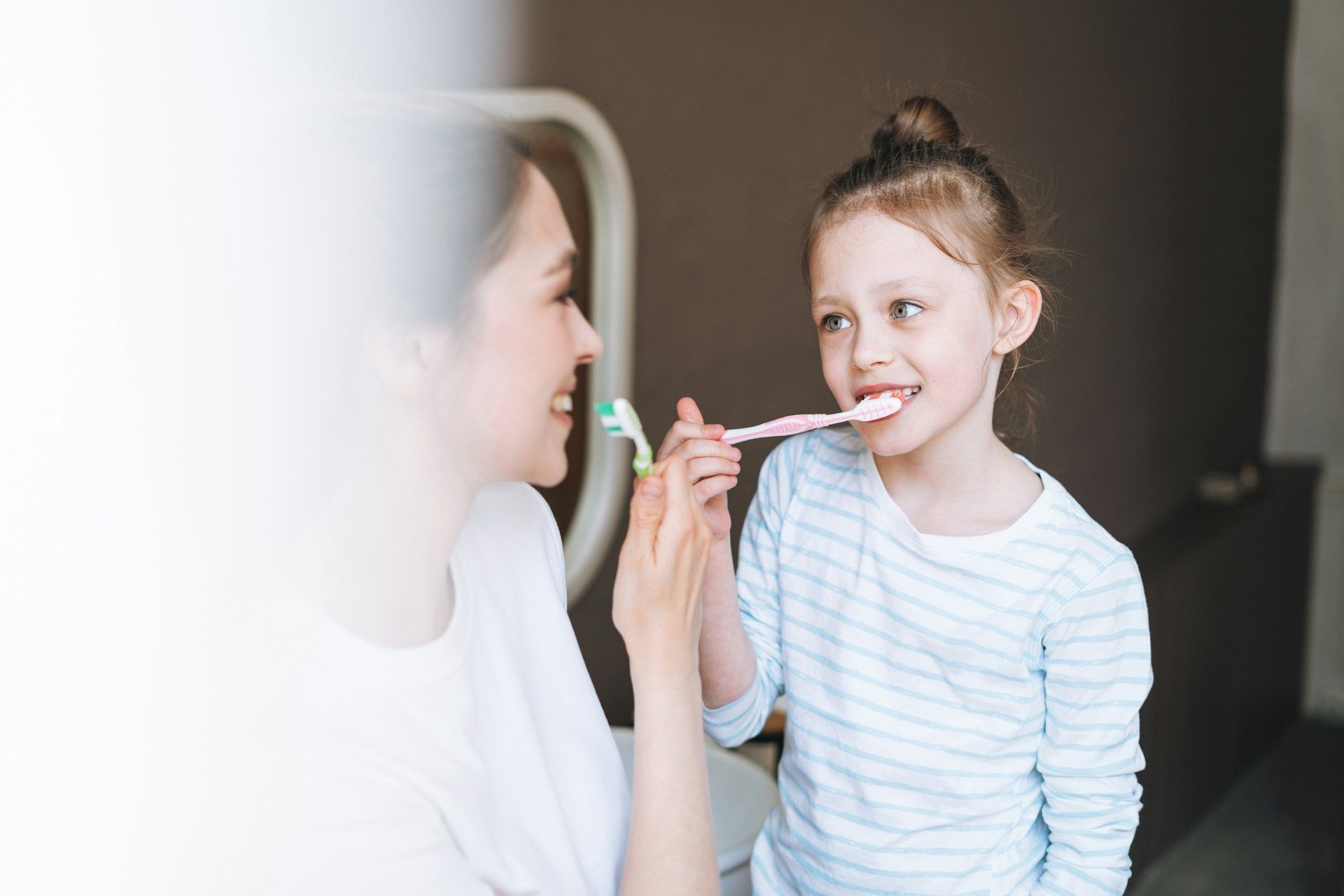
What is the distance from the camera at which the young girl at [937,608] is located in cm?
89

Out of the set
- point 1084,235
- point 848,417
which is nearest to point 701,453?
point 848,417

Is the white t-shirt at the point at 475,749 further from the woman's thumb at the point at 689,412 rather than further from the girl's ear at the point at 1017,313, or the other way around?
the girl's ear at the point at 1017,313

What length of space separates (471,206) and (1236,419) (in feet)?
10.0

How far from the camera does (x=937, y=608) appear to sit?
93 cm

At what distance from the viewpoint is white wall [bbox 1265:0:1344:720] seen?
3.43 metres

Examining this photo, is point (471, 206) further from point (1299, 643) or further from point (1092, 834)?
point (1299, 643)

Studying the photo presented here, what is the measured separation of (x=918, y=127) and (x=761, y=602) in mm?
431

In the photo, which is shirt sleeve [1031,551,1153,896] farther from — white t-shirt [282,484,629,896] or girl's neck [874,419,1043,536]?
white t-shirt [282,484,629,896]

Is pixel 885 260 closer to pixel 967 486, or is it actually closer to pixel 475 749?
pixel 967 486

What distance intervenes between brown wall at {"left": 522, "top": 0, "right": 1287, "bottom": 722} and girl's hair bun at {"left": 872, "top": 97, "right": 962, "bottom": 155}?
0.09m

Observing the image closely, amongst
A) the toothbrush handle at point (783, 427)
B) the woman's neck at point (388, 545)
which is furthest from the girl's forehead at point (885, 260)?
the woman's neck at point (388, 545)

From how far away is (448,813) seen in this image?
2.21 ft

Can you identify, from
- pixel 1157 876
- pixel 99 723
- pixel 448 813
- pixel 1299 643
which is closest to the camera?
pixel 99 723

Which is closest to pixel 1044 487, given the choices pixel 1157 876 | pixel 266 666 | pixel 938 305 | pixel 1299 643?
pixel 938 305
